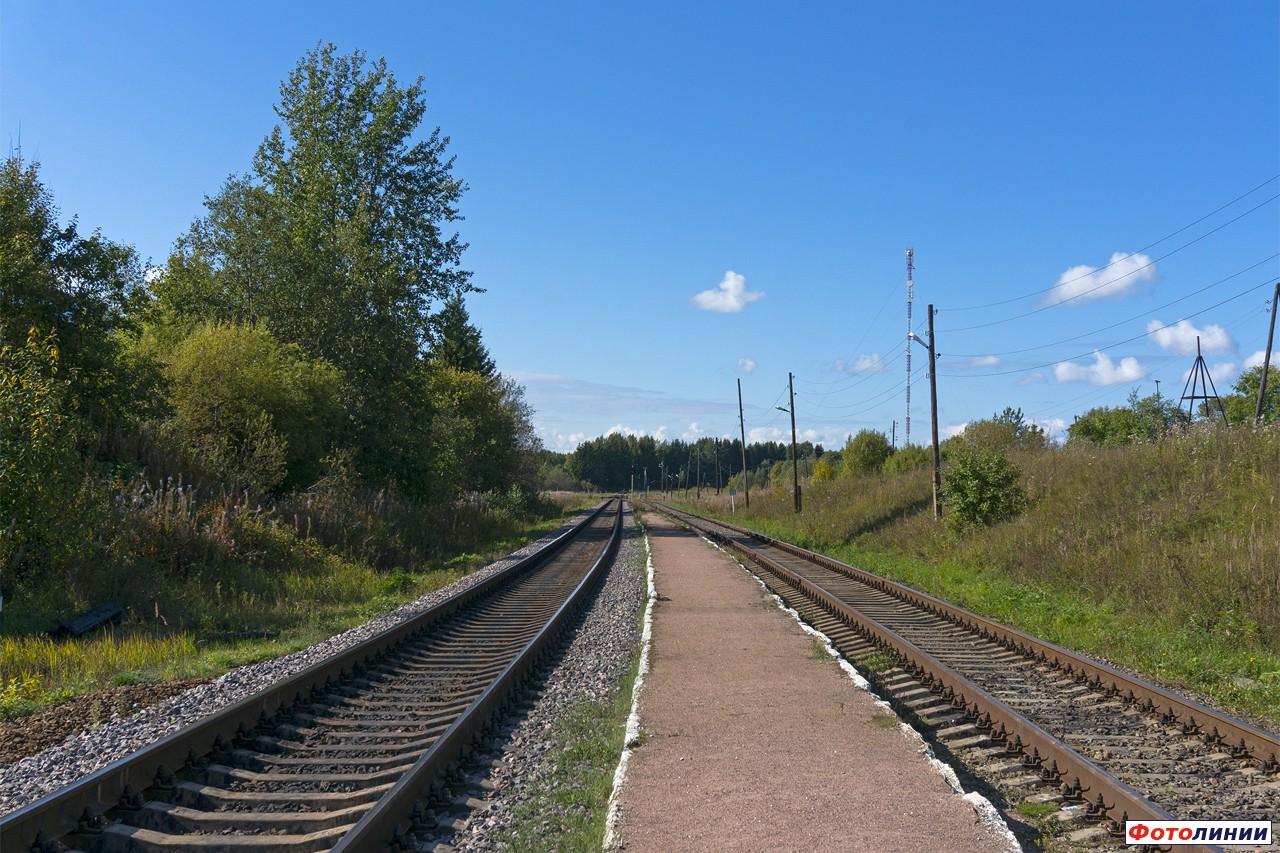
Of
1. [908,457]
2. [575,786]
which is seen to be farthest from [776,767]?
[908,457]

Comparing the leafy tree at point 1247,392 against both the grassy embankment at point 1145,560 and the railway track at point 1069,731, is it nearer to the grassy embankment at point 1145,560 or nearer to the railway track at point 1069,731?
the grassy embankment at point 1145,560

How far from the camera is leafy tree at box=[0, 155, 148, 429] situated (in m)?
16.4

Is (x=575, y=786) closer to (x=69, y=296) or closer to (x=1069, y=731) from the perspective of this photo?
(x=1069, y=731)

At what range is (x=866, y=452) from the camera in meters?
67.8

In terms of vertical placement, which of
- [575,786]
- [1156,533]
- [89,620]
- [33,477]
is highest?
[33,477]

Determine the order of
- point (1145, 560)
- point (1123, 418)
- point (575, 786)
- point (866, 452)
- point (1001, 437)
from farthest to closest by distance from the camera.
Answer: point (866, 452) < point (1123, 418) < point (1001, 437) < point (1145, 560) < point (575, 786)

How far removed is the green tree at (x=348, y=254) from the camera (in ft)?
97.2

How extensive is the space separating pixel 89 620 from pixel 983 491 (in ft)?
60.7

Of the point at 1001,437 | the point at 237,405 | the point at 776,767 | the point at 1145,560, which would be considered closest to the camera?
the point at 776,767

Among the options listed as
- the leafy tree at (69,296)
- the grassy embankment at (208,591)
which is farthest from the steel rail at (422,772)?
the leafy tree at (69,296)

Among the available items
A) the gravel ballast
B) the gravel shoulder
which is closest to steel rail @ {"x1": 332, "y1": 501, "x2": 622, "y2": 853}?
the gravel ballast

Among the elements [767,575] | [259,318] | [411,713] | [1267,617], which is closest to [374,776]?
[411,713]

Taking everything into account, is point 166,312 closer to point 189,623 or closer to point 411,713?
point 189,623

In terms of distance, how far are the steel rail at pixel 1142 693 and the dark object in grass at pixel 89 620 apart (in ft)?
36.8
